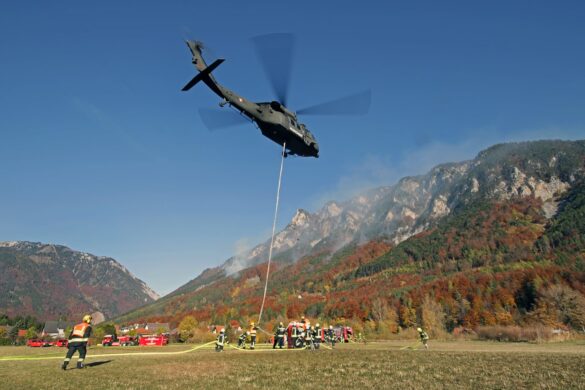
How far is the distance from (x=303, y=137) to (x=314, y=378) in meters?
17.5

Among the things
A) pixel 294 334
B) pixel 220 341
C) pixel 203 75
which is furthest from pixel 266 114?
pixel 294 334

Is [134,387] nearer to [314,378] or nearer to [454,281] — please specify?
[314,378]

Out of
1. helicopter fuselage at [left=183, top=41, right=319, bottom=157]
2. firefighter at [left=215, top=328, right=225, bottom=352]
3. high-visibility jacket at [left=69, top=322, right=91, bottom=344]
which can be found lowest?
firefighter at [left=215, top=328, right=225, bottom=352]

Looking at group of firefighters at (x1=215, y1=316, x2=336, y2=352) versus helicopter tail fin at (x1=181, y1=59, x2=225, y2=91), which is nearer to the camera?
helicopter tail fin at (x1=181, y1=59, x2=225, y2=91)

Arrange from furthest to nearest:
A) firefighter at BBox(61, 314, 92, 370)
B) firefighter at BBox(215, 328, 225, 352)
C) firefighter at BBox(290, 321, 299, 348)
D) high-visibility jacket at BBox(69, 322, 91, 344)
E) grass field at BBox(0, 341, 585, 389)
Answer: firefighter at BBox(290, 321, 299, 348), firefighter at BBox(215, 328, 225, 352), high-visibility jacket at BBox(69, 322, 91, 344), firefighter at BBox(61, 314, 92, 370), grass field at BBox(0, 341, 585, 389)

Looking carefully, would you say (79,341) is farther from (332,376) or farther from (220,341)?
(220,341)

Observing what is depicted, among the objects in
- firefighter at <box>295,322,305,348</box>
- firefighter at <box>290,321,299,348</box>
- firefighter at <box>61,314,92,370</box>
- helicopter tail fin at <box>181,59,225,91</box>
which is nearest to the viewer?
firefighter at <box>61,314,92,370</box>

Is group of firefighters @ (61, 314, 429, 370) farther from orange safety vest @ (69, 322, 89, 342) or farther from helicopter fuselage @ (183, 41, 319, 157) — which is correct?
helicopter fuselage @ (183, 41, 319, 157)

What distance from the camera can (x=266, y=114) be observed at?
75.3 ft

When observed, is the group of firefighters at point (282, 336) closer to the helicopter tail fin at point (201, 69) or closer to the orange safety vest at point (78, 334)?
the orange safety vest at point (78, 334)

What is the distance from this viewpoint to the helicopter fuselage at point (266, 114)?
71.6 ft

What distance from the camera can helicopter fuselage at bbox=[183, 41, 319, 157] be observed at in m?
21.8

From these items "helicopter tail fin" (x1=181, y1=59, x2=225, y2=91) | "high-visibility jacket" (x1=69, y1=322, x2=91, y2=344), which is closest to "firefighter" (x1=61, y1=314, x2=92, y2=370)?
"high-visibility jacket" (x1=69, y1=322, x2=91, y2=344)

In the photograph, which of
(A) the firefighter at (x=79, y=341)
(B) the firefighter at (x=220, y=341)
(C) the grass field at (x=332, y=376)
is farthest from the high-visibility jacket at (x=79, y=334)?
(B) the firefighter at (x=220, y=341)
